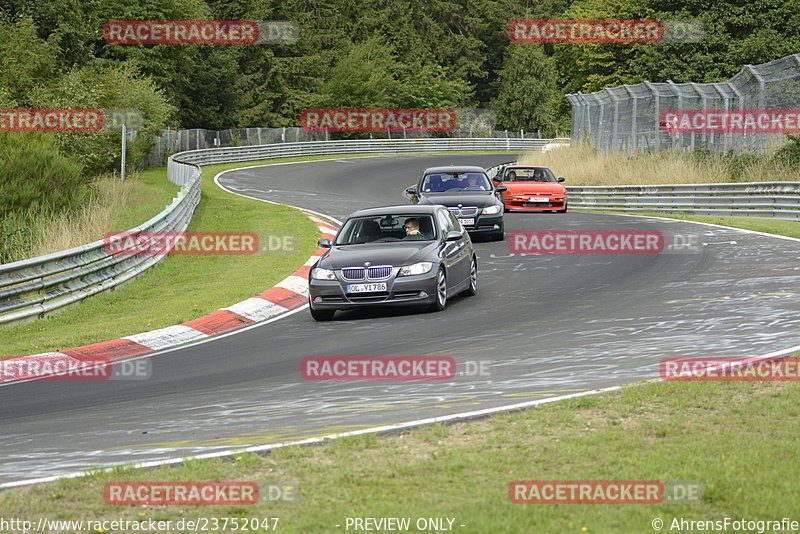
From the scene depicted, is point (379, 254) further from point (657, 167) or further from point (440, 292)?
point (657, 167)

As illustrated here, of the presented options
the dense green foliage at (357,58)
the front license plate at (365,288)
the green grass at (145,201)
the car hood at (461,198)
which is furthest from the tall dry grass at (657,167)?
the front license plate at (365,288)

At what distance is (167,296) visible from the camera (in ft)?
55.1

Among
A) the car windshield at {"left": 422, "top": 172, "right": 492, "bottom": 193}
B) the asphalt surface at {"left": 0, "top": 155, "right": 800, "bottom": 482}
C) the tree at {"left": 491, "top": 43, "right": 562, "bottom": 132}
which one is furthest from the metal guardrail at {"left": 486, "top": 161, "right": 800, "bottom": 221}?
the tree at {"left": 491, "top": 43, "right": 562, "bottom": 132}

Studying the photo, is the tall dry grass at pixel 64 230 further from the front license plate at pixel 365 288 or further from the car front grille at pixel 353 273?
the front license plate at pixel 365 288

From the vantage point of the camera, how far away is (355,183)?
48156 millimetres

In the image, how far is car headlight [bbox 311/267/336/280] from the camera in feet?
44.8

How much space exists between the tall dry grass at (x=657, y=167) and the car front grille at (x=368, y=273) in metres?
17.6

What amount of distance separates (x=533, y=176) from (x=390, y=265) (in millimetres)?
18670

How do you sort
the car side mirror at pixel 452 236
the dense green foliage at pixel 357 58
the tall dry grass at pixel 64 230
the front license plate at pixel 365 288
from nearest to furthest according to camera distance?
the front license plate at pixel 365 288
the car side mirror at pixel 452 236
the tall dry grass at pixel 64 230
the dense green foliage at pixel 357 58

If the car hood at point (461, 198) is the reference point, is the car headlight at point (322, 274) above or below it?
below

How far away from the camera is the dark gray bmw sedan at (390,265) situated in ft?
44.4

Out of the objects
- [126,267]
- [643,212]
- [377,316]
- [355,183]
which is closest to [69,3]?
[355,183]

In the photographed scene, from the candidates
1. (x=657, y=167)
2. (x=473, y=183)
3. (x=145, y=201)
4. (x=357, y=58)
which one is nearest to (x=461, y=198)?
(x=473, y=183)

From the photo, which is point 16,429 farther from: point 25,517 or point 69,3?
point 69,3
